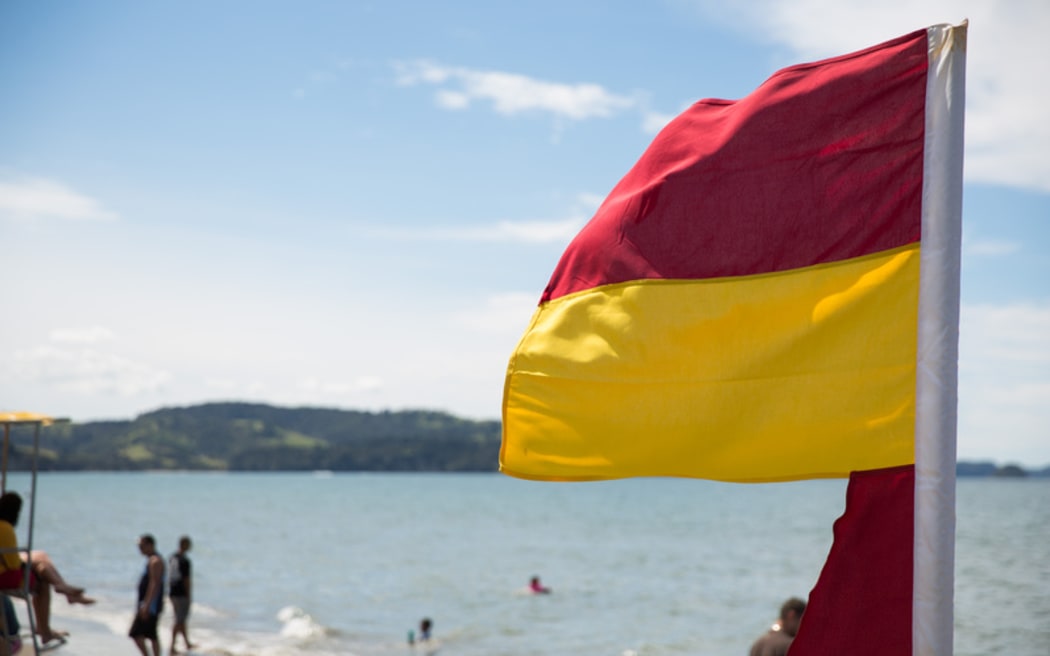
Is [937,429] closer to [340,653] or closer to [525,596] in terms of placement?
[340,653]

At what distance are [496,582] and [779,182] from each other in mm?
41966

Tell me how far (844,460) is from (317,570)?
154 feet

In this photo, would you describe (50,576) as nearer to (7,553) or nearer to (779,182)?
(7,553)

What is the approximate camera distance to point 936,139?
12.8ft

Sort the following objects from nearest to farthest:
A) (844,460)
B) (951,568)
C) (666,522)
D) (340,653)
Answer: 1. (951,568)
2. (844,460)
3. (340,653)
4. (666,522)

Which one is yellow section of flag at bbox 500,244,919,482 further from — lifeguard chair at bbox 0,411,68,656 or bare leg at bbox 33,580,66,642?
bare leg at bbox 33,580,66,642

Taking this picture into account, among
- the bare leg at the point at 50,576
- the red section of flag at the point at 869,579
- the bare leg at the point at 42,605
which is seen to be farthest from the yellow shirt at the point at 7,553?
the red section of flag at the point at 869,579

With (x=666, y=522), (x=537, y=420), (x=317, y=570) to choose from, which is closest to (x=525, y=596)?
(x=317, y=570)

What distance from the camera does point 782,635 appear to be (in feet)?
25.4

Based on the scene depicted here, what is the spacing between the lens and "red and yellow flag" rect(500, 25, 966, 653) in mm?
3898

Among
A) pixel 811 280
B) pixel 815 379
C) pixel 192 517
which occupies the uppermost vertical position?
pixel 811 280

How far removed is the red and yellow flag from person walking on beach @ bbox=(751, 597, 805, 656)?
3793 millimetres

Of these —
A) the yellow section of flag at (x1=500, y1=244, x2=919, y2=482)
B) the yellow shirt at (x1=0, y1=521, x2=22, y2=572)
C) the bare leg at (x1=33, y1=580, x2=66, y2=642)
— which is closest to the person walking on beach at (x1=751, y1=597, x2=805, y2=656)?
the yellow section of flag at (x1=500, y1=244, x2=919, y2=482)

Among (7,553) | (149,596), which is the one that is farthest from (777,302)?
(149,596)
